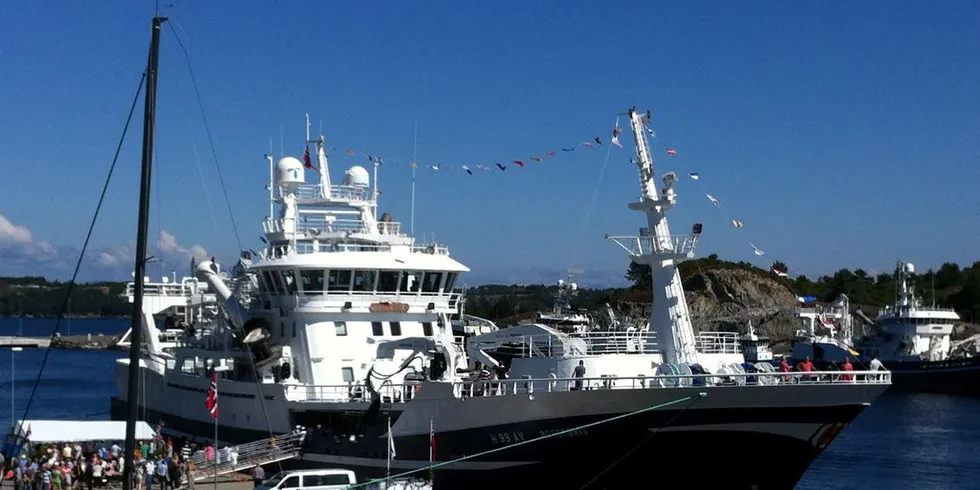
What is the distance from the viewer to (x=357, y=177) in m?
35.9

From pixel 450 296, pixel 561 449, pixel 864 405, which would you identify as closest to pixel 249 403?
pixel 450 296

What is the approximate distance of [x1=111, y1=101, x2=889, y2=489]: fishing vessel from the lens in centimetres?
2256

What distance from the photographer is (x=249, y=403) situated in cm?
2983

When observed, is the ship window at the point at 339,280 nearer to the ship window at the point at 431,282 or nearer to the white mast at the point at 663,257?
the ship window at the point at 431,282

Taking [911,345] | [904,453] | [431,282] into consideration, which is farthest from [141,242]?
[911,345]

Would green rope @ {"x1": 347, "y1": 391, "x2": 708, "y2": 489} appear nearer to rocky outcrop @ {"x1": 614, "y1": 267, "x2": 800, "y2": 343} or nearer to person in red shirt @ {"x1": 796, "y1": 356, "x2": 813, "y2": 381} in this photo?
person in red shirt @ {"x1": 796, "y1": 356, "x2": 813, "y2": 381}

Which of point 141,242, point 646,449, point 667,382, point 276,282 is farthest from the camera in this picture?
point 276,282

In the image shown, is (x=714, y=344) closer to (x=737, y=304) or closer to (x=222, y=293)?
(x=222, y=293)

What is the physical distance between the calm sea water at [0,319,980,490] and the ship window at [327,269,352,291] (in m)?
11.6

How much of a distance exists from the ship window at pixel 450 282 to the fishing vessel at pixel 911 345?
170 feet

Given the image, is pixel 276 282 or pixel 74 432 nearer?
pixel 74 432

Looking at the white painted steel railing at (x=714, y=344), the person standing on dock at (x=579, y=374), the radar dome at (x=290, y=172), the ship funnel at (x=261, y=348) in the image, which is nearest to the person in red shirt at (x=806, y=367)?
the white painted steel railing at (x=714, y=344)

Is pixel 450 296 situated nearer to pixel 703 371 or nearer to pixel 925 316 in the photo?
pixel 703 371

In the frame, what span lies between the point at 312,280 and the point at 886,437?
2887 cm
